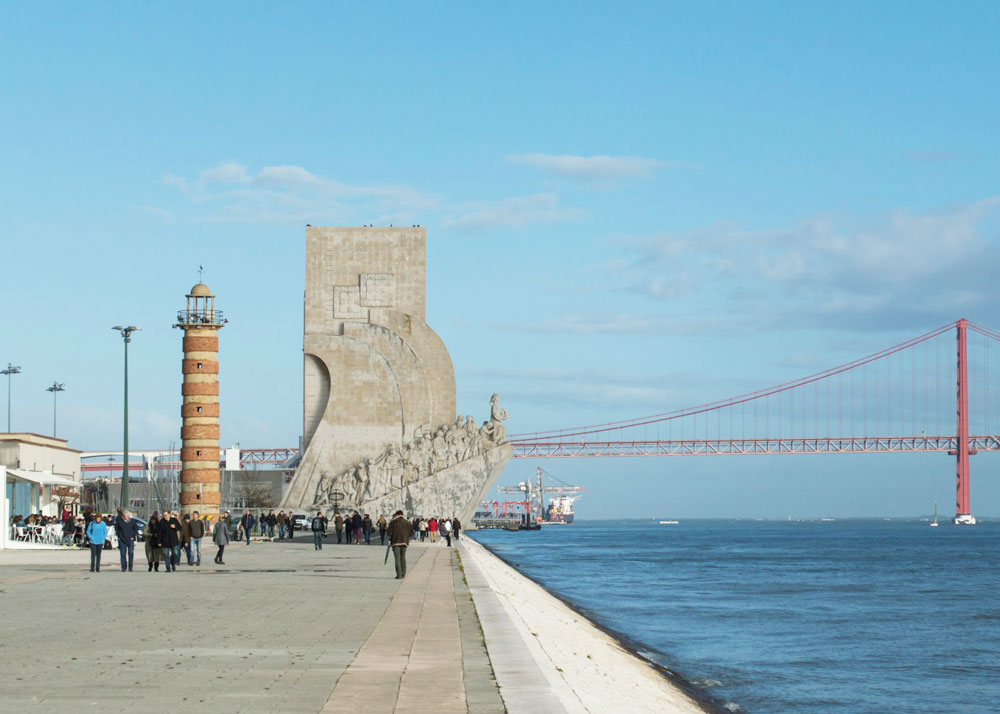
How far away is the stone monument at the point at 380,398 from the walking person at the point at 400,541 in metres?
31.9

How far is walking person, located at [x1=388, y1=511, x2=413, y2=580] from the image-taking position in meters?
17.0

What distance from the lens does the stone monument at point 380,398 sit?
164 ft

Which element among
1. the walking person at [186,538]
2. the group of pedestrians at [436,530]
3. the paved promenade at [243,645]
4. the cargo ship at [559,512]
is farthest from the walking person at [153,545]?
the cargo ship at [559,512]

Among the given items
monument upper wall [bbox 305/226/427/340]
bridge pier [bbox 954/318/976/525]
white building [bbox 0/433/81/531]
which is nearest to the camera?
white building [bbox 0/433/81/531]

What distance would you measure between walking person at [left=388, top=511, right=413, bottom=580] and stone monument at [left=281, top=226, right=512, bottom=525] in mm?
31884

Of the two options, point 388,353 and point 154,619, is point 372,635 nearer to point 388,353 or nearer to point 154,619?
point 154,619

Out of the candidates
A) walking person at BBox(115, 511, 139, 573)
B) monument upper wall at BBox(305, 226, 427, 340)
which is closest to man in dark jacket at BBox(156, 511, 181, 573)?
walking person at BBox(115, 511, 139, 573)

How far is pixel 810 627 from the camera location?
1947 cm

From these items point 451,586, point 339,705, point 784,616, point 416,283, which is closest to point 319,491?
point 416,283

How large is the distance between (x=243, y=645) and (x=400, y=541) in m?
8.28

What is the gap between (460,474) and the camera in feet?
164

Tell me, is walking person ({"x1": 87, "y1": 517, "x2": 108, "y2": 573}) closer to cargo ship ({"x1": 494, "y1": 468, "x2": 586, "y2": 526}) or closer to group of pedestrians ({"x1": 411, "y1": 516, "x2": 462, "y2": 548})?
group of pedestrians ({"x1": 411, "y1": 516, "x2": 462, "y2": 548})

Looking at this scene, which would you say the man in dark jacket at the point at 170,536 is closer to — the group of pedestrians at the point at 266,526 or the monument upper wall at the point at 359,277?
the group of pedestrians at the point at 266,526

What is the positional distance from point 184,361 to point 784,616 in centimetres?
2519
